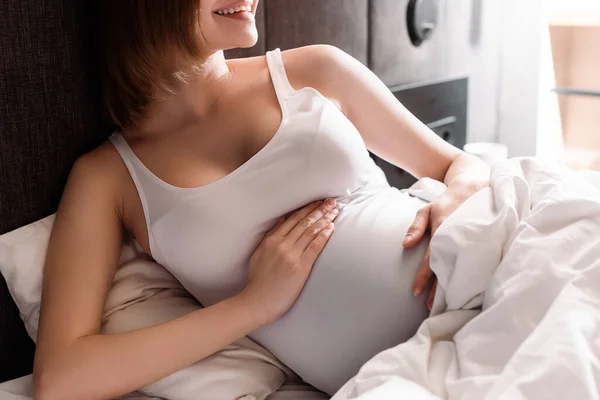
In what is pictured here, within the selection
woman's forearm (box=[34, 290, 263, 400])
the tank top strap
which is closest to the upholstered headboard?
woman's forearm (box=[34, 290, 263, 400])

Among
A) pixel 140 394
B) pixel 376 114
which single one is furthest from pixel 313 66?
pixel 140 394

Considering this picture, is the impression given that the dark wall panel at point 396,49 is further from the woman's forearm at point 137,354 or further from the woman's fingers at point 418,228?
the woman's forearm at point 137,354

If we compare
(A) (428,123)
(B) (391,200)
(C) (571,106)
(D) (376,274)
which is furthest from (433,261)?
(C) (571,106)

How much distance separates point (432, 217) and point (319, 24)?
75cm

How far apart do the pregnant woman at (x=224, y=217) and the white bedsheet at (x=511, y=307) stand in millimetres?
85

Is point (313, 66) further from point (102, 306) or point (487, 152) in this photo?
point (487, 152)

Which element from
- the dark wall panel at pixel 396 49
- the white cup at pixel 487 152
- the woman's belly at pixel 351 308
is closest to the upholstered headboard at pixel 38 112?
the woman's belly at pixel 351 308

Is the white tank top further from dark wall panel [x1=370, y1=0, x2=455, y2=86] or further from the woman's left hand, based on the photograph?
dark wall panel [x1=370, y1=0, x2=455, y2=86]

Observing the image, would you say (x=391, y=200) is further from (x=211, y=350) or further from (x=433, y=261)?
(x=211, y=350)

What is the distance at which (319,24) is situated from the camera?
5.35ft

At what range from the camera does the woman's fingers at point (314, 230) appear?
102cm

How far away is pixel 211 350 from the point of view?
100 centimetres

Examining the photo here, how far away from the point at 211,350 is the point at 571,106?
2174 mm

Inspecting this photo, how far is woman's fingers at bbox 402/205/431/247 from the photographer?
1.02 m
